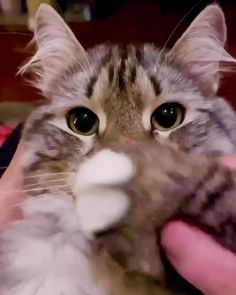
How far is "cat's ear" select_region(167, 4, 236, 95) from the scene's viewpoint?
3.25 ft

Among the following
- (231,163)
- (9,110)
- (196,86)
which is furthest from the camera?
(9,110)

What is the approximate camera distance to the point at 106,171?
26.4 inches

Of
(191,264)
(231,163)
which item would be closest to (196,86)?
(231,163)

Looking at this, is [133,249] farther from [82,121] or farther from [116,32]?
[116,32]

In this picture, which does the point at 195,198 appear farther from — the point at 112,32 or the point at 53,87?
the point at 112,32

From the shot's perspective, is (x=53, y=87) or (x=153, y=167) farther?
(x=53, y=87)

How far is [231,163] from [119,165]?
6.1 inches

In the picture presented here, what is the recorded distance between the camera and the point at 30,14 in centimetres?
256

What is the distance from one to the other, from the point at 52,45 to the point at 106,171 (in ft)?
1.42

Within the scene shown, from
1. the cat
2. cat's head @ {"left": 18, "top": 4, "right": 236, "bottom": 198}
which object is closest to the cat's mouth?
the cat

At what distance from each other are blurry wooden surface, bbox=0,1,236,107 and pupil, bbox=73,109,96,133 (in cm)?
110

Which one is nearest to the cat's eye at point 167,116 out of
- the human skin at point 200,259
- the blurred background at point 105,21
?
the human skin at point 200,259

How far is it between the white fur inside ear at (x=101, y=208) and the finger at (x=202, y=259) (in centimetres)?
6

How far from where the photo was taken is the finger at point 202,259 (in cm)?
60
